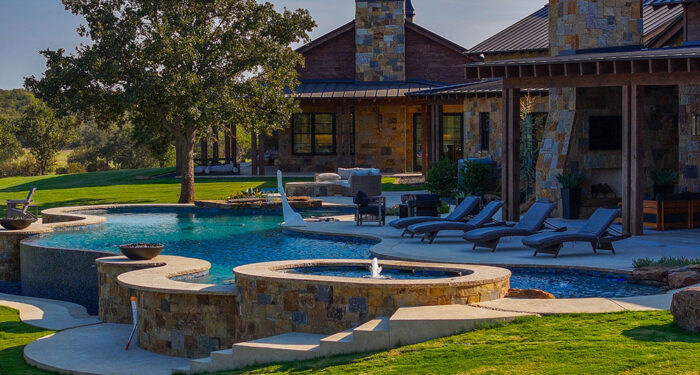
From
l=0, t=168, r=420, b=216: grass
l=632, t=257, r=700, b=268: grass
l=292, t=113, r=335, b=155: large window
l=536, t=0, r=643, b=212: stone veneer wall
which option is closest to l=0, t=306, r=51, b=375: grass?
l=632, t=257, r=700, b=268: grass

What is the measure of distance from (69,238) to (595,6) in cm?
1169

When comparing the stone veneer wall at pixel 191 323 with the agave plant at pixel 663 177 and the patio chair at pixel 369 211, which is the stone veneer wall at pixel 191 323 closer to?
the patio chair at pixel 369 211

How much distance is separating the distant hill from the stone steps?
7605 centimetres

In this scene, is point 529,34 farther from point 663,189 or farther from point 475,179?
point 663,189

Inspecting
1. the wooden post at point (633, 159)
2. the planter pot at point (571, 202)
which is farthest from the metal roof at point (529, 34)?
the wooden post at point (633, 159)

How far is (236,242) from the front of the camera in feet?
56.7

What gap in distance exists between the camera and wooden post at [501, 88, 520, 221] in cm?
1822

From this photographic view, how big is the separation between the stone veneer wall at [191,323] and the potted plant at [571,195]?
990 centimetres

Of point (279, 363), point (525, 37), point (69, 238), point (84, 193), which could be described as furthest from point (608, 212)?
point (84, 193)

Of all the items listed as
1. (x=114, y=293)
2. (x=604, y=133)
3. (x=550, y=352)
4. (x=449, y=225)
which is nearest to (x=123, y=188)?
(x=604, y=133)

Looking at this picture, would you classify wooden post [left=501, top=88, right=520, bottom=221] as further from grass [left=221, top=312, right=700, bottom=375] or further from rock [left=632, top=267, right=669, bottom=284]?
grass [left=221, top=312, right=700, bottom=375]

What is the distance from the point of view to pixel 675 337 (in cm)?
790

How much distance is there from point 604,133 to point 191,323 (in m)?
11.4

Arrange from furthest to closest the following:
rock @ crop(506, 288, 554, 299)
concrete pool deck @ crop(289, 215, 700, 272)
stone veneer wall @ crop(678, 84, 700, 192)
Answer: stone veneer wall @ crop(678, 84, 700, 192) < concrete pool deck @ crop(289, 215, 700, 272) < rock @ crop(506, 288, 554, 299)
